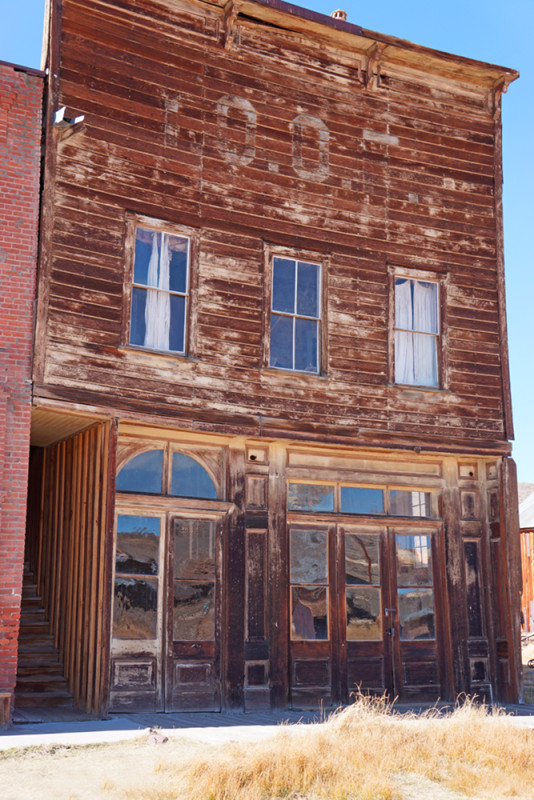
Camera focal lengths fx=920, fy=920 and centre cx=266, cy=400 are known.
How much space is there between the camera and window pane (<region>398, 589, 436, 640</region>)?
14.4 meters

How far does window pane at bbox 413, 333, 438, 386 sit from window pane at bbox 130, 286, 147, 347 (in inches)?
185

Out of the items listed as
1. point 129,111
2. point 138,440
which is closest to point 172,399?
point 138,440

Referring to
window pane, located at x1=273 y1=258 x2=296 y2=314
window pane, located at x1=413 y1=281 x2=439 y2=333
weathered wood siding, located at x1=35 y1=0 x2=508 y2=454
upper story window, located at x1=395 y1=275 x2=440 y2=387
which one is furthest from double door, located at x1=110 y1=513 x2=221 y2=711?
window pane, located at x1=413 y1=281 x2=439 y2=333

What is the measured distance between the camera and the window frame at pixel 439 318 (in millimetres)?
14727

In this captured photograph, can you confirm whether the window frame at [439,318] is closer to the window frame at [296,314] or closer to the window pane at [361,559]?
the window frame at [296,314]

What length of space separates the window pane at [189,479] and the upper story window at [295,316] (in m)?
1.97

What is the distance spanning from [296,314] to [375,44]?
4660 millimetres

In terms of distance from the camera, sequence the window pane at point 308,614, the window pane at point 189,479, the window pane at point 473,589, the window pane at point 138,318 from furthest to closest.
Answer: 1. the window pane at point 473,589
2. the window pane at point 308,614
3. the window pane at point 189,479
4. the window pane at point 138,318

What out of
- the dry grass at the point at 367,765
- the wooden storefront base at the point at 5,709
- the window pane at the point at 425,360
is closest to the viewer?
the dry grass at the point at 367,765

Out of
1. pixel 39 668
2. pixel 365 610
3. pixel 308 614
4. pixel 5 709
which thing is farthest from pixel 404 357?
pixel 5 709

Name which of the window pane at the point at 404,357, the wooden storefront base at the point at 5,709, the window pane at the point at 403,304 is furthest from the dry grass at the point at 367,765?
the window pane at the point at 403,304

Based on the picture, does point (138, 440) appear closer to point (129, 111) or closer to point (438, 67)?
point (129, 111)

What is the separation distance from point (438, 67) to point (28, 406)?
30.4 feet

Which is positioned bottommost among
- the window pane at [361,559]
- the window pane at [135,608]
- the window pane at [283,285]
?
the window pane at [135,608]
